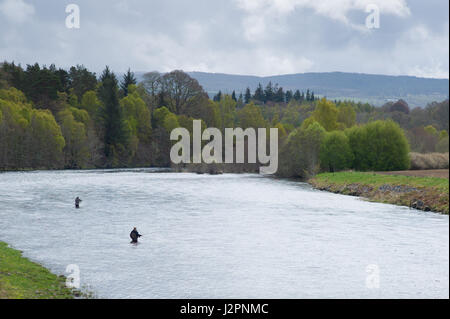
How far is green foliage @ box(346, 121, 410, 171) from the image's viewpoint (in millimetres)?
78188

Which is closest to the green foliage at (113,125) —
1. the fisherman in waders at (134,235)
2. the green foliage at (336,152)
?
the green foliage at (336,152)

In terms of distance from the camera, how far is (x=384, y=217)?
127ft

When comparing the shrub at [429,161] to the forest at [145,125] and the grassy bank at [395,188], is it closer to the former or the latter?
the forest at [145,125]

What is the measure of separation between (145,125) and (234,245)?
10258 cm

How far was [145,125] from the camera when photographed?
421 ft

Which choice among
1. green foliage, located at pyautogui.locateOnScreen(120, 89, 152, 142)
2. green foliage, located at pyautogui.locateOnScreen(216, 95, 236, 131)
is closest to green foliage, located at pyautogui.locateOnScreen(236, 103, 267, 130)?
green foliage, located at pyautogui.locateOnScreen(216, 95, 236, 131)

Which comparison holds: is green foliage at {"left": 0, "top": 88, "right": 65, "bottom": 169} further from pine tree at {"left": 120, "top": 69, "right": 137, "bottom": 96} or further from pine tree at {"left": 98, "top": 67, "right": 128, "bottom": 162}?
pine tree at {"left": 120, "top": 69, "right": 137, "bottom": 96}

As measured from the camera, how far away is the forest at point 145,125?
81.6m

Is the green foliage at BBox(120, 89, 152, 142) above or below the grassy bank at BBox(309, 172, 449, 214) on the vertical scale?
above

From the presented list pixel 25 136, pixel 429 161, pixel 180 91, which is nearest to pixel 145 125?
pixel 180 91

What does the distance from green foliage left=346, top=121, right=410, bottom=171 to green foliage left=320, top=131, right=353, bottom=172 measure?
1589mm

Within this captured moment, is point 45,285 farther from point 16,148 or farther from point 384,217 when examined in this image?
point 16,148
